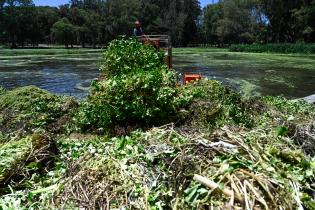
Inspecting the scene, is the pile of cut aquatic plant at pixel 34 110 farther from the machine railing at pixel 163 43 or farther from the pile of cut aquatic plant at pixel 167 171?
the pile of cut aquatic plant at pixel 167 171

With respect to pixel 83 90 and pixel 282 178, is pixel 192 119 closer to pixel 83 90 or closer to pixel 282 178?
pixel 282 178

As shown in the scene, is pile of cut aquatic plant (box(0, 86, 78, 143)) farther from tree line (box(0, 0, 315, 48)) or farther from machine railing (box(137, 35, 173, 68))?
tree line (box(0, 0, 315, 48))

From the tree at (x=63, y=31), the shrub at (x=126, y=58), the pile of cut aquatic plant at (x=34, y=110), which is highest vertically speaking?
the tree at (x=63, y=31)

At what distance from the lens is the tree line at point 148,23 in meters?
82.8

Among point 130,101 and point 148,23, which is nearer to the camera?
point 130,101

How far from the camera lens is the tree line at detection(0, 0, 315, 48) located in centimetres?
8281

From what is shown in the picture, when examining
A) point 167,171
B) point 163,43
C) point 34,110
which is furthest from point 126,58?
point 167,171

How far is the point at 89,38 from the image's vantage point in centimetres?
10038

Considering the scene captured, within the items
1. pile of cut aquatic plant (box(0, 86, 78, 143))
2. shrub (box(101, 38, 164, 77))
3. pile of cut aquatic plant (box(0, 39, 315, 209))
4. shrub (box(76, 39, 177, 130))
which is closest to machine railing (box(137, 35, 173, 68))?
shrub (box(101, 38, 164, 77))

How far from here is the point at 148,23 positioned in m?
92.2

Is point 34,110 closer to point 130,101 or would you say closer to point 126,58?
point 126,58

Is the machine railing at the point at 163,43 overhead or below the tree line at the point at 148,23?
below

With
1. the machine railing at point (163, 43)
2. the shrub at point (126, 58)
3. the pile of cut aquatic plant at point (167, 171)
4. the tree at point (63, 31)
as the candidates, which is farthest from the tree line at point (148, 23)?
the pile of cut aquatic plant at point (167, 171)

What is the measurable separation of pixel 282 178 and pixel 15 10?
3562 inches
